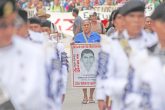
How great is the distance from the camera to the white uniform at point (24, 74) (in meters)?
3.82

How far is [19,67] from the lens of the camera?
3.85 m

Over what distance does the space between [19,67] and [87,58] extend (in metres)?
7.83

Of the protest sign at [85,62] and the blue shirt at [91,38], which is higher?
the blue shirt at [91,38]

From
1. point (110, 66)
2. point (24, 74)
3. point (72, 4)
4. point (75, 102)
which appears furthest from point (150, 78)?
point (72, 4)

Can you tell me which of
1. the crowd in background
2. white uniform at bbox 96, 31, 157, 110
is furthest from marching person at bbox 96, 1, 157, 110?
the crowd in background

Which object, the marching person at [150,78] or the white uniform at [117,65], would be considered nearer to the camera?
the marching person at [150,78]

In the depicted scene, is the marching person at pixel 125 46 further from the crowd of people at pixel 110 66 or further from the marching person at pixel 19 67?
the marching person at pixel 19 67

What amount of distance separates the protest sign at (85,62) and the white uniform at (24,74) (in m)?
7.63

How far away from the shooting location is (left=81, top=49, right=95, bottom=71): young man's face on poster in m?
11.6

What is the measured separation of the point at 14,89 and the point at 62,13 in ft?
56.5

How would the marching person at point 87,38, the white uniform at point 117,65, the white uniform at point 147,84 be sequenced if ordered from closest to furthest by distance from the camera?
1. the white uniform at point 147,84
2. the white uniform at point 117,65
3. the marching person at point 87,38

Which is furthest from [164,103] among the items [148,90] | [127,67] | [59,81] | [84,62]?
[84,62]

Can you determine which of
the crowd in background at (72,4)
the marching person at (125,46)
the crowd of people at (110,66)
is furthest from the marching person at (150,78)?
the crowd in background at (72,4)

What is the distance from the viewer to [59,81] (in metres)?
4.86
